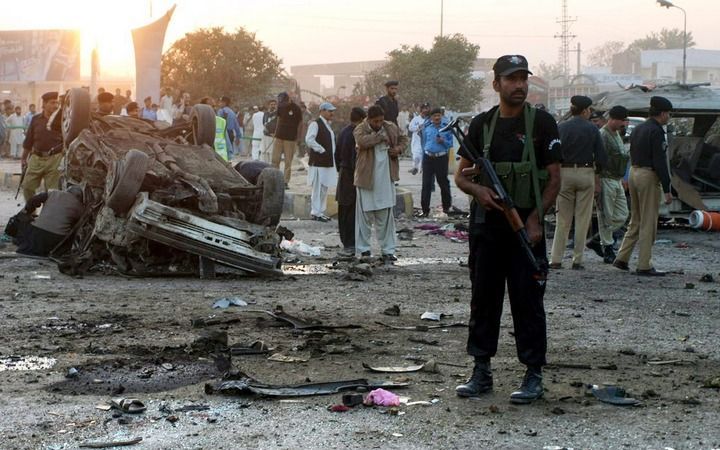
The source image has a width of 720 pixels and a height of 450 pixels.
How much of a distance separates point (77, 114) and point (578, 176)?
5.61 metres

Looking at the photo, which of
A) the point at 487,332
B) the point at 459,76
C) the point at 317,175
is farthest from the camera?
the point at 459,76

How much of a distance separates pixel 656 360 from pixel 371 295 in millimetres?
3672

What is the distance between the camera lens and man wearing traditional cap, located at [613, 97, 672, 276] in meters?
12.4

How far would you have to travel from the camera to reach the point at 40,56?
85250mm

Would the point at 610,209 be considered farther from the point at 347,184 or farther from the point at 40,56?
the point at 40,56

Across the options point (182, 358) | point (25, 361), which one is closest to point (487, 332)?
point (182, 358)

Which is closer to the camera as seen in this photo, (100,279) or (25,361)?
(25,361)

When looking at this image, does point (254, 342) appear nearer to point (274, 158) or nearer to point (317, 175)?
point (317, 175)

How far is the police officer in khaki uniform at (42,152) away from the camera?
1639 centimetres

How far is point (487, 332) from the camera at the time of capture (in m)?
6.80

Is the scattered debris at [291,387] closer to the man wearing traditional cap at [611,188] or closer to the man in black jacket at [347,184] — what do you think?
the man in black jacket at [347,184]

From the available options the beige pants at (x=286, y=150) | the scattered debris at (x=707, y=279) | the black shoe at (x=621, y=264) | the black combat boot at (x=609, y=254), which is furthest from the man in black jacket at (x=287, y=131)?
the scattered debris at (x=707, y=279)

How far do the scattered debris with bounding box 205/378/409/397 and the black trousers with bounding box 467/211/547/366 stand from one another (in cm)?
60

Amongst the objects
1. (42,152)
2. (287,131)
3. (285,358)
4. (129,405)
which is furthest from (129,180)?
(287,131)
